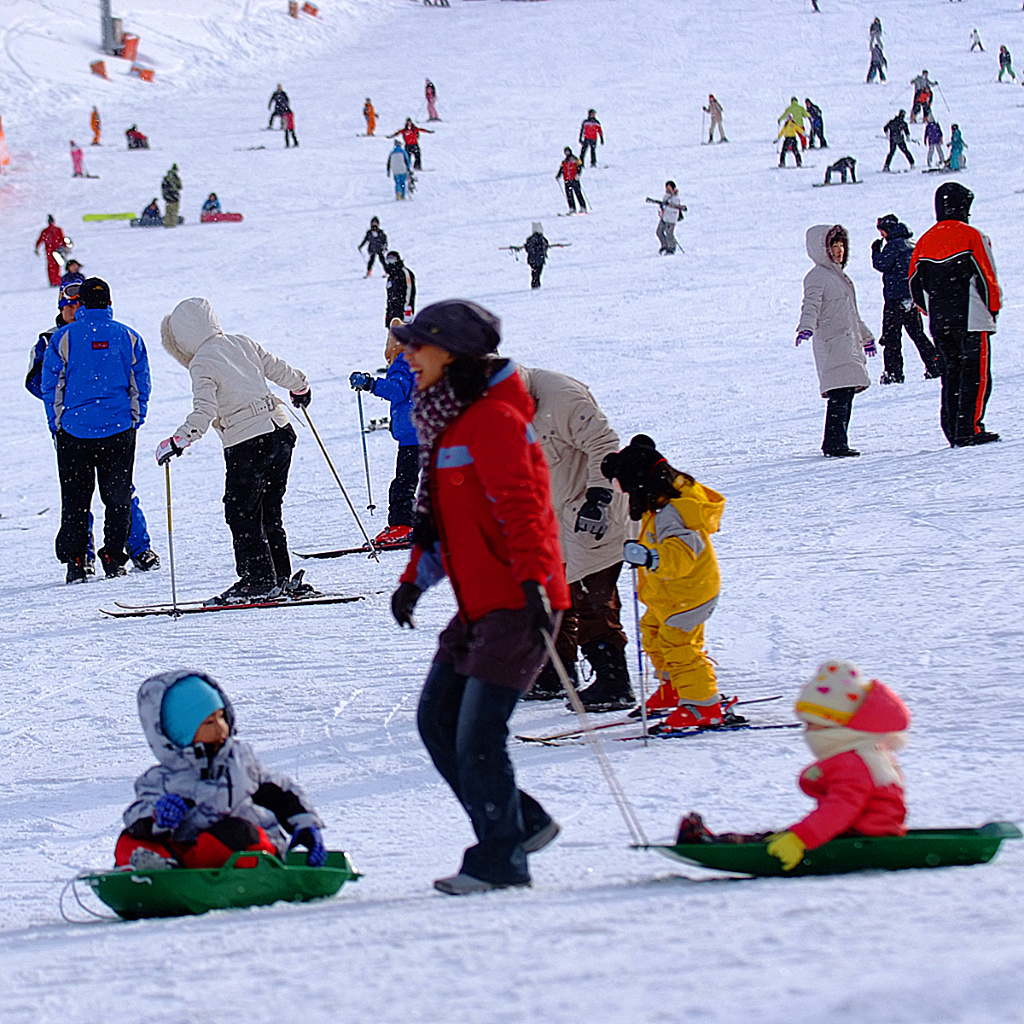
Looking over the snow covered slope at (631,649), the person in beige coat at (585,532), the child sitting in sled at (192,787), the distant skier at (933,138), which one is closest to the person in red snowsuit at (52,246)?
the snow covered slope at (631,649)

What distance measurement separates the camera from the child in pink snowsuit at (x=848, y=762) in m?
3.04

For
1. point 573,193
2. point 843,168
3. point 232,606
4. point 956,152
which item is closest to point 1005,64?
point 956,152

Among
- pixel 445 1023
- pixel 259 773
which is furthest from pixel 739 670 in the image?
pixel 445 1023

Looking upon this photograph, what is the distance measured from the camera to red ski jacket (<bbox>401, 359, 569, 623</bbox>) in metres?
3.11

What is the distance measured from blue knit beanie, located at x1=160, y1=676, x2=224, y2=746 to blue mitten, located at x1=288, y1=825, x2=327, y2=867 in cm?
36

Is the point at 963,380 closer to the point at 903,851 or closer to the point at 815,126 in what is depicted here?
the point at 903,851

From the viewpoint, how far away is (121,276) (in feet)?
79.6

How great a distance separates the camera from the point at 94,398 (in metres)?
8.07

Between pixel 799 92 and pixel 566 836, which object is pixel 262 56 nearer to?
pixel 799 92

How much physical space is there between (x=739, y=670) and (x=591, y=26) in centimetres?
5002

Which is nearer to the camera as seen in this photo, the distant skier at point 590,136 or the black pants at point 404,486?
the black pants at point 404,486

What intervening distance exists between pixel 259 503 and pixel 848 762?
185 inches

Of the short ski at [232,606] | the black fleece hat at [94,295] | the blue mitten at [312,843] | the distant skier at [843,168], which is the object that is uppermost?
the distant skier at [843,168]

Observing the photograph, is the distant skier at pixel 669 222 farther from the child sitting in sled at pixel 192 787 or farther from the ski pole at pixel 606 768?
the child sitting in sled at pixel 192 787
